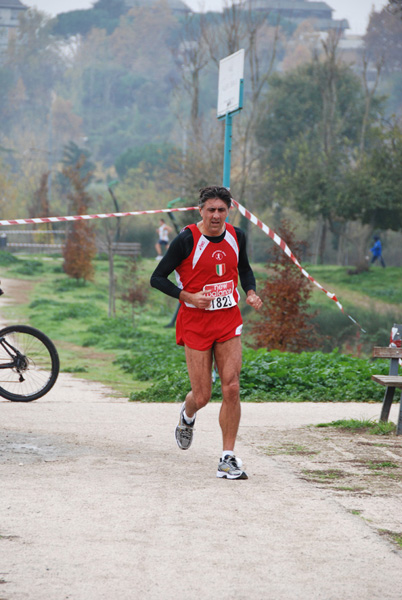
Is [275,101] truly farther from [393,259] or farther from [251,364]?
[251,364]

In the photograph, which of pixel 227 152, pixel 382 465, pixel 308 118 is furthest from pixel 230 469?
pixel 308 118

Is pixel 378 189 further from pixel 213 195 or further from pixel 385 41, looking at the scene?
pixel 385 41

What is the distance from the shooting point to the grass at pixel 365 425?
7857 millimetres

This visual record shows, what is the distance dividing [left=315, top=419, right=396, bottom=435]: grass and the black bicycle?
8.27 feet

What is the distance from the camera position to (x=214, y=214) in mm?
5812

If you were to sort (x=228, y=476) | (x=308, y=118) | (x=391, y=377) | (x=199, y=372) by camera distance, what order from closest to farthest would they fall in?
(x=228, y=476) < (x=199, y=372) < (x=391, y=377) < (x=308, y=118)

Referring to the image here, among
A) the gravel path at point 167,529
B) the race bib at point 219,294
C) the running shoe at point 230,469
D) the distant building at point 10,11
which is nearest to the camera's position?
the gravel path at point 167,529

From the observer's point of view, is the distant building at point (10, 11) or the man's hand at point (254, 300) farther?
the distant building at point (10, 11)

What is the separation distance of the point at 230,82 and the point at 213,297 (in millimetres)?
5296

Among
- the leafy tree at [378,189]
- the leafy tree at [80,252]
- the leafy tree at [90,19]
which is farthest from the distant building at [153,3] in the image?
the leafy tree at [80,252]

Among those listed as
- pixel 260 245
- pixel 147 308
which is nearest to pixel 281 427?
pixel 147 308

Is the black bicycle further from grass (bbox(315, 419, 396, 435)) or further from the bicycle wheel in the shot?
grass (bbox(315, 419, 396, 435))

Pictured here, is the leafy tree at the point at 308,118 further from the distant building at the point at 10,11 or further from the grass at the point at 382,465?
the distant building at the point at 10,11

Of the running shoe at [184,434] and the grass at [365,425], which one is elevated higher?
the running shoe at [184,434]
